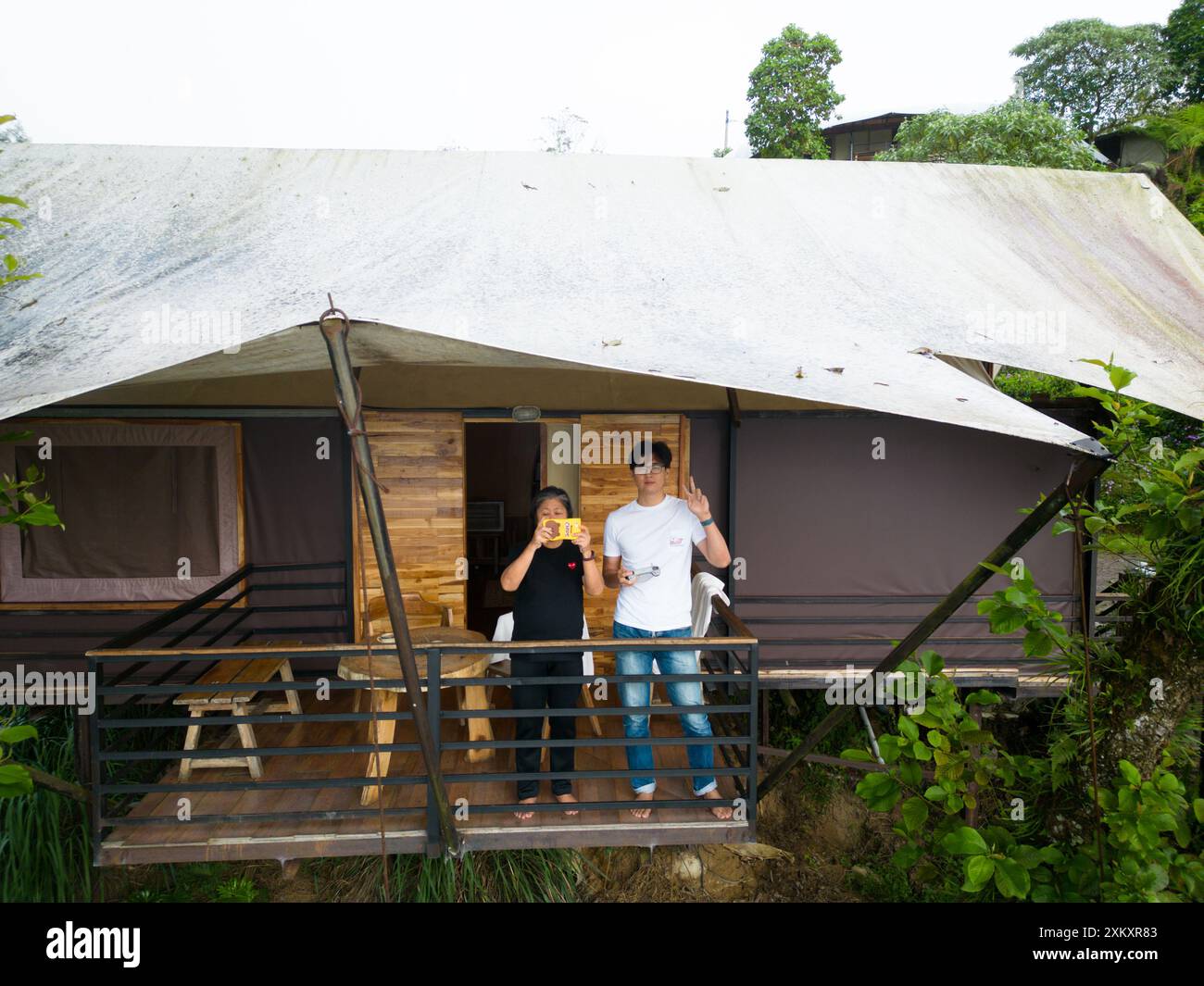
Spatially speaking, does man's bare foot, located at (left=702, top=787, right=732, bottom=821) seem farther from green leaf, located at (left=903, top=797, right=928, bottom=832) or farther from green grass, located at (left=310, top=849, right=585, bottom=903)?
green grass, located at (left=310, top=849, right=585, bottom=903)

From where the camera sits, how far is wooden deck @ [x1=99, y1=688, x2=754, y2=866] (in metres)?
3.45

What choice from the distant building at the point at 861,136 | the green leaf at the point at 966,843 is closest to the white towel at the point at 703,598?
the green leaf at the point at 966,843

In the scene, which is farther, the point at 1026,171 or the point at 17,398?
the point at 1026,171

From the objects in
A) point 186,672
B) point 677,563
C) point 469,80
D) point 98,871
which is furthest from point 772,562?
point 469,80

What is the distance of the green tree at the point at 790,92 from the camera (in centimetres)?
1945

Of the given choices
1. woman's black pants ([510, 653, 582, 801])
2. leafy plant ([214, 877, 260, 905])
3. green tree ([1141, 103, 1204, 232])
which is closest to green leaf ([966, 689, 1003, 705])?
woman's black pants ([510, 653, 582, 801])

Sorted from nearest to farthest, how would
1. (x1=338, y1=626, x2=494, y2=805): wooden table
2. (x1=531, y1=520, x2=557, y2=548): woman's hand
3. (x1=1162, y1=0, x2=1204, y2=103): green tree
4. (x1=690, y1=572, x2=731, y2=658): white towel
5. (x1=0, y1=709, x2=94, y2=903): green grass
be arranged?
(x1=531, y1=520, x2=557, y2=548): woman's hand
(x1=338, y1=626, x2=494, y2=805): wooden table
(x1=0, y1=709, x2=94, y2=903): green grass
(x1=690, y1=572, x2=731, y2=658): white towel
(x1=1162, y1=0, x2=1204, y2=103): green tree

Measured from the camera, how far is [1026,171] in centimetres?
573

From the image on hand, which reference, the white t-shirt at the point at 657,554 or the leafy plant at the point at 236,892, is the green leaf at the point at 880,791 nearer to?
the white t-shirt at the point at 657,554

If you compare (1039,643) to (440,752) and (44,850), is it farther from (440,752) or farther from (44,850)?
(44,850)

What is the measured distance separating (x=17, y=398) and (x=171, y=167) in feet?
10.5

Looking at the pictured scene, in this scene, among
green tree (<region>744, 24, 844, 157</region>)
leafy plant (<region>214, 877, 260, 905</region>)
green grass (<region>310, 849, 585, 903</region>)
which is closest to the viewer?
green grass (<region>310, 849, 585, 903</region>)

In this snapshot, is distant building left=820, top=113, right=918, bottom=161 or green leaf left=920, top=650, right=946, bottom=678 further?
distant building left=820, top=113, right=918, bottom=161
